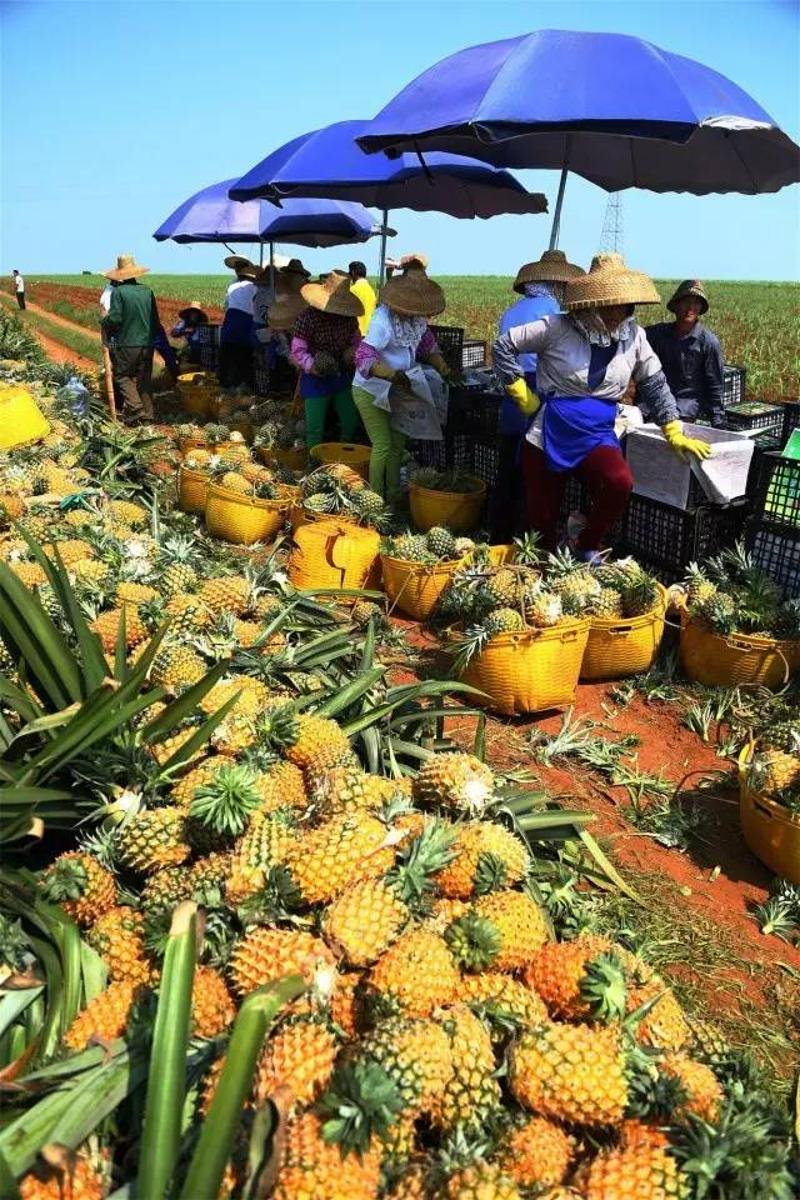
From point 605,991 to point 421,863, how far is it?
0.53m

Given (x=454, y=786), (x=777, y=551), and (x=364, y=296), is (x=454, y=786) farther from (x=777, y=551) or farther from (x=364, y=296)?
(x=364, y=296)

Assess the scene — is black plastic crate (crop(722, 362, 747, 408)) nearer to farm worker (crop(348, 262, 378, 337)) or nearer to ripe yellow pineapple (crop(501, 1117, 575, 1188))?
farm worker (crop(348, 262, 378, 337))

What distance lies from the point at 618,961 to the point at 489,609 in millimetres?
2920

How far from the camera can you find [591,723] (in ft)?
15.9

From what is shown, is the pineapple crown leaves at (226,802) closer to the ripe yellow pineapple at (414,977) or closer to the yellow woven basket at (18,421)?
the ripe yellow pineapple at (414,977)

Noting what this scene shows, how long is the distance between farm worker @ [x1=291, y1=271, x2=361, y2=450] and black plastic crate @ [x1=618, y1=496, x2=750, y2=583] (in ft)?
12.1

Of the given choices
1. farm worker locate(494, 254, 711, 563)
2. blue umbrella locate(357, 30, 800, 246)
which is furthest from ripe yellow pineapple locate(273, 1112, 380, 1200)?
blue umbrella locate(357, 30, 800, 246)

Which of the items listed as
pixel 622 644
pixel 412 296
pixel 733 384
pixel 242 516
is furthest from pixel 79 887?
pixel 733 384

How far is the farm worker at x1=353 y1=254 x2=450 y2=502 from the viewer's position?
7023 mm

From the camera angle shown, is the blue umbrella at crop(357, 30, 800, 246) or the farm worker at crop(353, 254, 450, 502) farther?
the farm worker at crop(353, 254, 450, 502)

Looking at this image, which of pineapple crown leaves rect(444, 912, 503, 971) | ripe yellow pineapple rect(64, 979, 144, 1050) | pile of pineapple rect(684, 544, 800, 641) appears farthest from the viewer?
pile of pineapple rect(684, 544, 800, 641)

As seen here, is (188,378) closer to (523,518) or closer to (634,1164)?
(523,518)

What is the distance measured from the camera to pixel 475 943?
2.14 meters

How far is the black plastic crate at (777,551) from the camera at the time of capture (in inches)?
201
